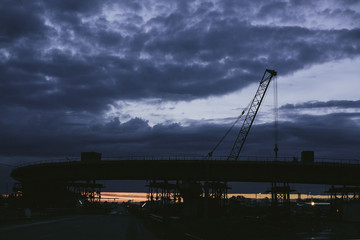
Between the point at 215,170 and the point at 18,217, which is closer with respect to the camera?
the point at 18,217

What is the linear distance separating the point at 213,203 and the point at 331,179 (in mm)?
29682

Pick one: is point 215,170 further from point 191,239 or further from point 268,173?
point 191,239

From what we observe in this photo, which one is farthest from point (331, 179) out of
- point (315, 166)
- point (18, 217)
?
point (18, 217)

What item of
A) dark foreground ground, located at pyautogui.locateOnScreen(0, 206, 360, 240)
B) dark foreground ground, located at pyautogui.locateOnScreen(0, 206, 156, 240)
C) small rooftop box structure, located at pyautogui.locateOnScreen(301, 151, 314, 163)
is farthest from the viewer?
small rooftop box structure, located at pyautogui.locateOnScreen(301, 151, 314, 163)

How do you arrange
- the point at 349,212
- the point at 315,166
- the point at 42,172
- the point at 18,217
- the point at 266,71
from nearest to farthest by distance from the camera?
the point at 18,217
the point at 349,212
the point at 315,166
the point at 42,172
the point at 266,71

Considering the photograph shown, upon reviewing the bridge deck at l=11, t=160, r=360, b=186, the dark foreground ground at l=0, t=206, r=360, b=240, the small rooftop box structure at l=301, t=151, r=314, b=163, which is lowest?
the dark foreground ground at l=0, t=206, r=360, b=240

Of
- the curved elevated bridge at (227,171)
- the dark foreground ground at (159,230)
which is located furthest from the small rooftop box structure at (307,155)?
the dark foreground ground at (159,230)

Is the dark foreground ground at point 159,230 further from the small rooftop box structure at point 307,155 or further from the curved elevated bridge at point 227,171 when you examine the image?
the small rooftop box structure at point 307,155

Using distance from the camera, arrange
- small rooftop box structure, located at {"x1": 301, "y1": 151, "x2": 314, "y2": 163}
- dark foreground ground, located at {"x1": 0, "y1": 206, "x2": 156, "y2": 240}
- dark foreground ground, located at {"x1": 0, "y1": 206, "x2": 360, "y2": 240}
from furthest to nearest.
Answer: small rooftop box structure, located at {"x1": 301, "y1": 151, "x2": 314, "y2": 163}
dark foreground ground, located at {"x1": 0, "y1": 206, "x2": 360, "y2": 240}
dark foreground ground, located at {"x1": 0, "y1": 206, "x2": 156, "y2": 240}

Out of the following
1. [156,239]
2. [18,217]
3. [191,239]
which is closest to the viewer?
[191,239]

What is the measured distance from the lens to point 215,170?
305 feet

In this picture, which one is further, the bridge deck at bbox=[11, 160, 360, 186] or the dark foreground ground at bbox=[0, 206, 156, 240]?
the bridge deck at bbox=[11, 160, 360, 186]

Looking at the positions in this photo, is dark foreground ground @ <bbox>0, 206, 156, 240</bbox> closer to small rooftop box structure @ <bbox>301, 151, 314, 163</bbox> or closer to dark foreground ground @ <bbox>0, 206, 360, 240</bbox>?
dark foreground ground @ <bbox>0, 206, 360, 240</bbox>

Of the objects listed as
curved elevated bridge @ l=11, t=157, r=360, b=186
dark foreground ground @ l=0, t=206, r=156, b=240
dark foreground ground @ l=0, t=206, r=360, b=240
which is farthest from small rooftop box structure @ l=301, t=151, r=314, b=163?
dark foreground ground @ l=0, t=206, r=156, b=240
